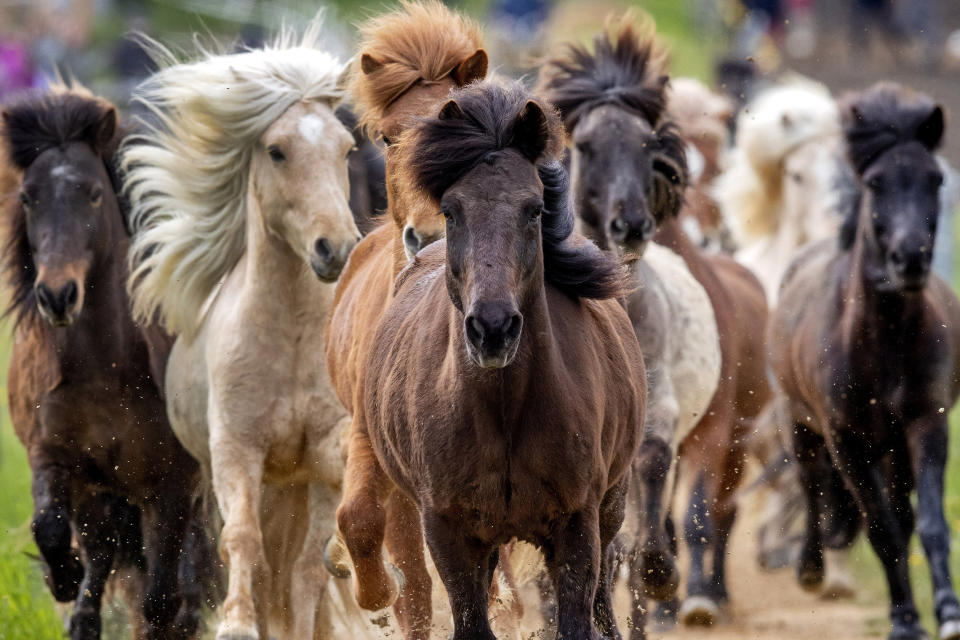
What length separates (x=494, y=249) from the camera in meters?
4.32

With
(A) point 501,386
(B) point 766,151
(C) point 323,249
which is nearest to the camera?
(A) point 501,386

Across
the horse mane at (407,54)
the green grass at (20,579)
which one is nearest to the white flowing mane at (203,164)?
the horse mane at (407,54)

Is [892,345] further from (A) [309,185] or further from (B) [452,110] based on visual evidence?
(B) [452,110]

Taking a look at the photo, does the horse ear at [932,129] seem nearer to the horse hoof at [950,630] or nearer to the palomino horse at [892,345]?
the palomino horse at [892,345]

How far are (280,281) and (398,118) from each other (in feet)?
3.62

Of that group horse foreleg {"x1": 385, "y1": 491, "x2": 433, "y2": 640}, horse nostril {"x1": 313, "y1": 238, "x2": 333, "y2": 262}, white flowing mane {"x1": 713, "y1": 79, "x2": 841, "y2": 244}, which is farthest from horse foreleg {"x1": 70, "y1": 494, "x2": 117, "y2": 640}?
white flowing mane {"x1": 713, "y1": 79, "x2": 841, "y2": 244}

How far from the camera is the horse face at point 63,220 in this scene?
669 cm

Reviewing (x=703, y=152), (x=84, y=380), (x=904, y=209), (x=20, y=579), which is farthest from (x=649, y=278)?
(x=703, y=152)

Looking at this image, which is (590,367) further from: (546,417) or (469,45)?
(469,45)

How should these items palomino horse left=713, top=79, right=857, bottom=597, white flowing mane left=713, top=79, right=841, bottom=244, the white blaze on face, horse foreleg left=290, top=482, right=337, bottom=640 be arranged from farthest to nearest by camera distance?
white flowing mane left=713, top=79, right=841, bottom=244, palomino horse left=713, top=79, right=857, bottom=597, the white blaze on face, horse foreleg left=290, top=482, right=337, bottom=640

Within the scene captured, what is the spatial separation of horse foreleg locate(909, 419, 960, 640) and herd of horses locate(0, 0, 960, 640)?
0.02m

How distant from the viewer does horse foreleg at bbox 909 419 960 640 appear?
6.84m

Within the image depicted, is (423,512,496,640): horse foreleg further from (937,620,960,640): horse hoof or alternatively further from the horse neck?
(937,620,960,640): horse hoof

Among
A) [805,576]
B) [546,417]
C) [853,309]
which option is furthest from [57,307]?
[805,576]
